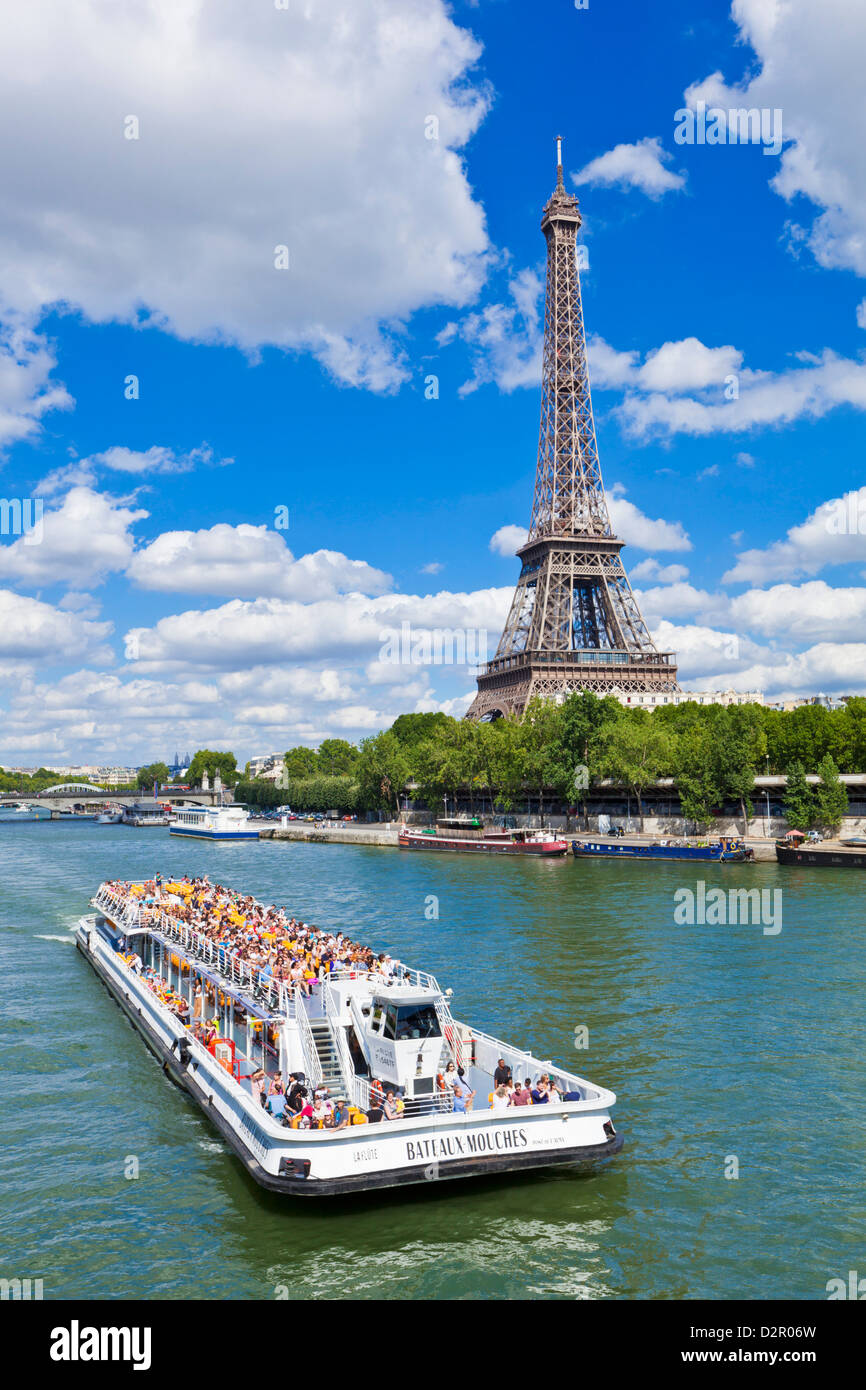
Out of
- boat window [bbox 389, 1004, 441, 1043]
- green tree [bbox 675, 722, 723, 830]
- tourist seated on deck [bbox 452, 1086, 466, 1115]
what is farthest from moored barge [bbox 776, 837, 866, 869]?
tourist seated on deck [bbox 452, 1086, 466, 1115]

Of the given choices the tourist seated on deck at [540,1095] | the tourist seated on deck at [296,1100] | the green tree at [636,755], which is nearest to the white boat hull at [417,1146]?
the tourist seated on deck at [296,1100]

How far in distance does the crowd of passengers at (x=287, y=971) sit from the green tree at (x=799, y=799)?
178 ft

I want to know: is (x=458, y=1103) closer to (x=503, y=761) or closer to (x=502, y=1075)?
(x=502, y=1075)

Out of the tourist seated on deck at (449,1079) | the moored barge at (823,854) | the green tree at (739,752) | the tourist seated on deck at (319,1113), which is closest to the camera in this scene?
the tourist seated on deck at (319,1113)

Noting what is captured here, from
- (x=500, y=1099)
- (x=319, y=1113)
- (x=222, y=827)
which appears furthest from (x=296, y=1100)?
(x=222, y=827)

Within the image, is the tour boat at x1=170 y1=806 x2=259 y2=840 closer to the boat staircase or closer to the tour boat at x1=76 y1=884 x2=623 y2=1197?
the tour boat at x1=76 y1=884 x2=623 y2=1197

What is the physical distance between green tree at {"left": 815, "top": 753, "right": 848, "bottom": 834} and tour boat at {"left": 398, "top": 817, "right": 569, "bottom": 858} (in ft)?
73.1

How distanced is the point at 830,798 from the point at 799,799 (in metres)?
2.56

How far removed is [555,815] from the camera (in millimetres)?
121812

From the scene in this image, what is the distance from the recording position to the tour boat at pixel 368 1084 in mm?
18812

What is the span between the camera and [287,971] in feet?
91.1

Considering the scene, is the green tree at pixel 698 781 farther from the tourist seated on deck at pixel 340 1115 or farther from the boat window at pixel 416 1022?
the tourist seated on deck at pixel 340 1115
